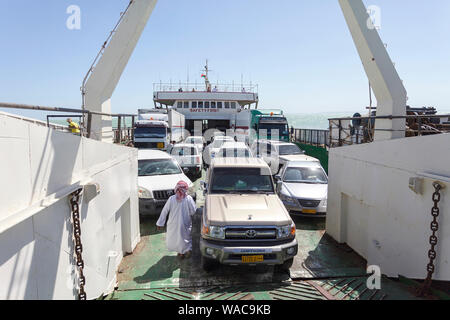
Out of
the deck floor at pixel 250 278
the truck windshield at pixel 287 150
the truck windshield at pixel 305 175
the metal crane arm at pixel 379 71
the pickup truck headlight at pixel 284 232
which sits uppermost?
the metal crane arm at pixel 379 71

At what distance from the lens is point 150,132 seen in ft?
58.2

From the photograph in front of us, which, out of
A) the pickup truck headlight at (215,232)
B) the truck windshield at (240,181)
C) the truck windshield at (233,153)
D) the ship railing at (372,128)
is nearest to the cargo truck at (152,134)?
the truck windshield at (233,153)

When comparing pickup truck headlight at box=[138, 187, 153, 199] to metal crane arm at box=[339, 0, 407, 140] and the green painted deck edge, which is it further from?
the green painted deck edge

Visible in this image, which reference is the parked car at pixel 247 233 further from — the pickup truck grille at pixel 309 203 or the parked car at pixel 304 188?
the pickup truck grille at pixel 309 203

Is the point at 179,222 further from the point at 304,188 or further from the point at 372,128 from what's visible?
the point at 372,128

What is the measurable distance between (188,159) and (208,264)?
8.73m

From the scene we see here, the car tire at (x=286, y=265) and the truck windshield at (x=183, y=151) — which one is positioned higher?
the truck windshield at (x=183, y=151)

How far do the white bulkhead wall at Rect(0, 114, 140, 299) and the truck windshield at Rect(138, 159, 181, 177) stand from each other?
426 cm

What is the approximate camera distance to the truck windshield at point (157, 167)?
8.98m

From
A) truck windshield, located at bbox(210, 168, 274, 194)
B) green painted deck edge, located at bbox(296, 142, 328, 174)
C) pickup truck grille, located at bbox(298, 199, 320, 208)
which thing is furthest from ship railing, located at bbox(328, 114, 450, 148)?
green painted deck edge, located at bbox(296, 142, 328, 174)

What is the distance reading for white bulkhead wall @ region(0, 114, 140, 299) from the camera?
2248 millimetres
